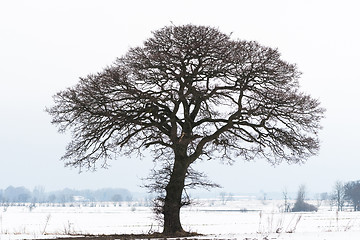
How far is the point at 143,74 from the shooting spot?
766 inches

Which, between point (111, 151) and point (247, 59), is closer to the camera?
point (247, 59)

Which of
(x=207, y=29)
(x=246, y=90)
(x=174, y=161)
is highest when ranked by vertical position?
(x=207, y=29)

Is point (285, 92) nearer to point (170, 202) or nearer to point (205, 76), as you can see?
point (205, 76)

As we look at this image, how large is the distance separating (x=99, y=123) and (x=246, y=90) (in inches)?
264

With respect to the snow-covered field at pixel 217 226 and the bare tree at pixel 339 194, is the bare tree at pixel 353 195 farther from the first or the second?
the snow-covered field at pixel 217 226

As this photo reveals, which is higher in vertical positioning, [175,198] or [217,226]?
[175,198]

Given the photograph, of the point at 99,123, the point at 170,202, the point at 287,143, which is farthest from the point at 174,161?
the point at 287,143

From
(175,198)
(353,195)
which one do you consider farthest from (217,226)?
(353,195)

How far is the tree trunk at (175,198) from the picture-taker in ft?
65.4

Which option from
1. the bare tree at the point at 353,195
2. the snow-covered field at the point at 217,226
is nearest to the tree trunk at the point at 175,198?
the snow-covered field at the point at 217,226

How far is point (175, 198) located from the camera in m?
20.1

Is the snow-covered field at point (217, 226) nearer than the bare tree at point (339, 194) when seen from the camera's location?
Yes

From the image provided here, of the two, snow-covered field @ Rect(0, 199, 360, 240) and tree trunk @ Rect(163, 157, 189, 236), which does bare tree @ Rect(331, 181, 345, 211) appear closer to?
snow-covered field @ Rect(0, 199, 360, 240)

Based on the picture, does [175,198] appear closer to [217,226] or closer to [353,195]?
[217,226]
